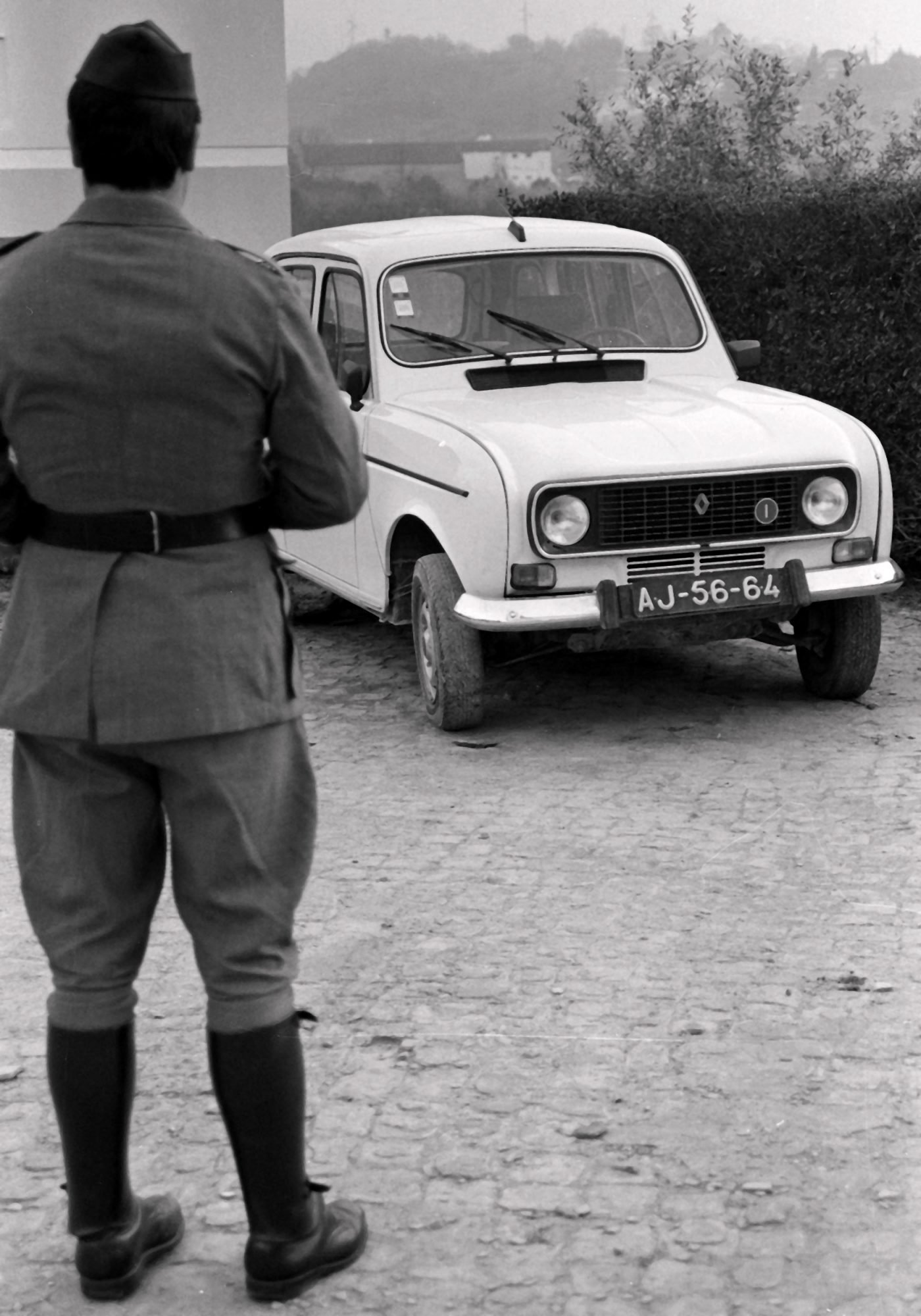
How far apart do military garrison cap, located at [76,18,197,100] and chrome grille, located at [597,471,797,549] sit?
3.89 m

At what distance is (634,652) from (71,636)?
18.4ft

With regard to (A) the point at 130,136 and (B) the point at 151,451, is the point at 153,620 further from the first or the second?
(A) the point at 130,136

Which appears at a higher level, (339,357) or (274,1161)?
(339,357)

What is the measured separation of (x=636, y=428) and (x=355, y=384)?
1.37m

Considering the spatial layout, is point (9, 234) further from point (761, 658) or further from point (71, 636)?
point (71, 636)

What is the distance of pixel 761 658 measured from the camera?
821 centimetres

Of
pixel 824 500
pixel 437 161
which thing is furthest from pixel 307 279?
pixel 437 161

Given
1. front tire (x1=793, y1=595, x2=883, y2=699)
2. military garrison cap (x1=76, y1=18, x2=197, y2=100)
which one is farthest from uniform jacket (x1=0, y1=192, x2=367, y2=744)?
front tire (x1=793, y1=595, x2=883, y2=699)

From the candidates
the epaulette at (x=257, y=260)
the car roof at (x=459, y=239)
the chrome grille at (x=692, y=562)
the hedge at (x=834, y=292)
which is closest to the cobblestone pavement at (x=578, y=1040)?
the chrome grille at (x=692, y=562)

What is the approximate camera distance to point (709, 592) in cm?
659

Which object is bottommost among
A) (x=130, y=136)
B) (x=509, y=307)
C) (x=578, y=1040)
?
(x=578, y=1040)

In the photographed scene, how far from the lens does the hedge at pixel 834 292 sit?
932 centimetres

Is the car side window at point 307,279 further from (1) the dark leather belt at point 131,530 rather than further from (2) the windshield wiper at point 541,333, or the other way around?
(1) the dark leather belt at point 131,530

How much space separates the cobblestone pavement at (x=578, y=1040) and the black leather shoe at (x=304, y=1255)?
1.5 inches
